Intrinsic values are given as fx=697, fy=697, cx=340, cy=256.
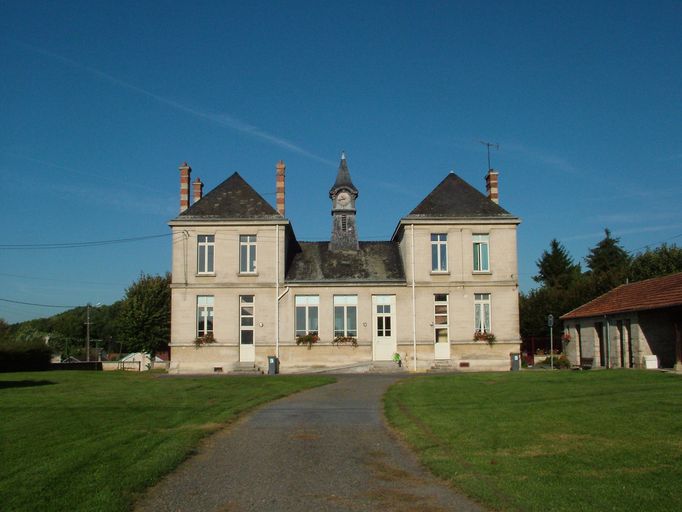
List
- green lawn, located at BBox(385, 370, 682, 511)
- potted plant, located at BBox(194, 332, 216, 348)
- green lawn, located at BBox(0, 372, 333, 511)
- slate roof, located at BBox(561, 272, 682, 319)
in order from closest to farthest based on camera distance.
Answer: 1. green lawn, located at BBox(385, 370, 682, 511)
2. green lawn, located at BBox(0, 372, 333, 511)
3. slate roof, located at BBox(561, 272, 682, 319)
4. potted plant, located at BBox(194, 332, 216, 348)

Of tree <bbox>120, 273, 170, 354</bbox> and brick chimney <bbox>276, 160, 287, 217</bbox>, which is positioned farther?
tree <bbox>120, 273, 170, 354</bbox>

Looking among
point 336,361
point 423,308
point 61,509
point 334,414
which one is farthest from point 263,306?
point 61,509

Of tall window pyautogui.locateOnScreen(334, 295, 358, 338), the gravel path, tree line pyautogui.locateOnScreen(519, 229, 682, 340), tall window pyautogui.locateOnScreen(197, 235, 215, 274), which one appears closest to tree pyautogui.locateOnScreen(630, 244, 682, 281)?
tree line pyautogui.locateOnScreen(519, 229, 682, 340)

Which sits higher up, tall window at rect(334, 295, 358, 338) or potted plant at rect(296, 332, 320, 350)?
tall window at rect(334, 295, 358, 338)

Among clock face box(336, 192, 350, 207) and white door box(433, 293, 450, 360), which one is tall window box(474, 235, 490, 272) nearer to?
white door box(433, 293, 450, 360)

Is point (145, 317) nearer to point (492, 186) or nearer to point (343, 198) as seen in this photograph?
point (343, 198)

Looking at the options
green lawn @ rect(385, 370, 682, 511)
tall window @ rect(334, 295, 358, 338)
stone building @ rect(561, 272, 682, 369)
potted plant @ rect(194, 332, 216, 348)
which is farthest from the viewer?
tall window @ rect(334, 295, 358, 338)

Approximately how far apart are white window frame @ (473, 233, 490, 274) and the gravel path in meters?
19.6

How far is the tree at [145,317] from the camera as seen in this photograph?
45438mm

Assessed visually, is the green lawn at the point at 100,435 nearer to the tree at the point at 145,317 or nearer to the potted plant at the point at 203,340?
the potted plant at the point at 203,340

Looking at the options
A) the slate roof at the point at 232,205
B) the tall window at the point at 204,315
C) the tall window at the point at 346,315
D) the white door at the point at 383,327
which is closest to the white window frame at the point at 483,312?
the white door at the point at 383,327

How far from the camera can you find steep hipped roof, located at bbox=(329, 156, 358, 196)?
1492 inches

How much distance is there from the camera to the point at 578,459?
32.5 ft

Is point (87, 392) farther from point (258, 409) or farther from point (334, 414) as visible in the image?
point (334, 414)
